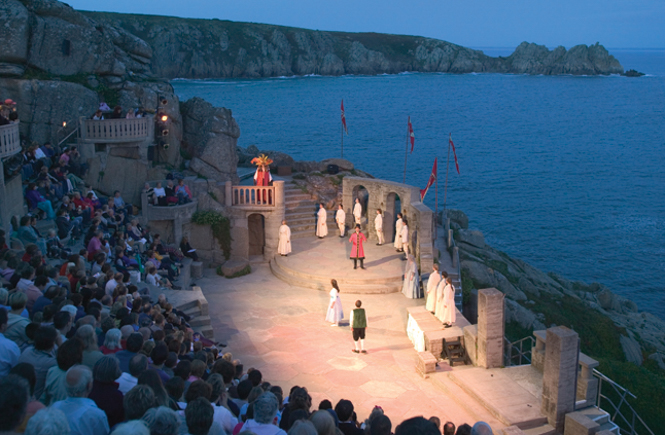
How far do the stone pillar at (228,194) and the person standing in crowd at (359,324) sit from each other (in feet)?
34.4

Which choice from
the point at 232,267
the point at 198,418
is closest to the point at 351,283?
the point at 232,267

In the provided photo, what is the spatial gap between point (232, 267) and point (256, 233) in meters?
2.87

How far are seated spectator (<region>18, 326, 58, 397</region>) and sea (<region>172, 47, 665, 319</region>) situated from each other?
26.0 m

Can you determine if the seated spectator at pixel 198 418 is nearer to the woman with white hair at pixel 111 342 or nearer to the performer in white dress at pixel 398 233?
the woman with white hair at pixel 111 342

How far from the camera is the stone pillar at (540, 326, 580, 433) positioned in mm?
14148

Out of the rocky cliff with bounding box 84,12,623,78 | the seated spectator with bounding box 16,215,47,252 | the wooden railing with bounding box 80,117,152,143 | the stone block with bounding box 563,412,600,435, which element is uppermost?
the rocky cliff with bounding box 84,12,623,78

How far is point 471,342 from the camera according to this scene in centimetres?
1786

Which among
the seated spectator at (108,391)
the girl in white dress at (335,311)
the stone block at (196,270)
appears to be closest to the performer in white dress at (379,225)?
the girl in white dress at (335,311)

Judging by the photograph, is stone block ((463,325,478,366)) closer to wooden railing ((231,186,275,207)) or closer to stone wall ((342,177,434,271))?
stone wall ((342,177,434,271))

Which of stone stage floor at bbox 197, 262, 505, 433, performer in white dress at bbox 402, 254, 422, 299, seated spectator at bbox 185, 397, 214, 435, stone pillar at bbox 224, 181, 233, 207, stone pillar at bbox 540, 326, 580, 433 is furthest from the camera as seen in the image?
stone pillar at bbox 224, 181, 233, 207

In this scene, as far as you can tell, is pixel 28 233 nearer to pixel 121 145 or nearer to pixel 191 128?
pixel 121 145

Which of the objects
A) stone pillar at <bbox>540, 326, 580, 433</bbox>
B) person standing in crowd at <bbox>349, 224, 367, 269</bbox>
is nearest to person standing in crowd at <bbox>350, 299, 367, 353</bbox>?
stone pillar at <bbox>540, 326, 580, 433</bbox>

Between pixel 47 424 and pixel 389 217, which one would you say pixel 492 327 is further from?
pixel 47 424

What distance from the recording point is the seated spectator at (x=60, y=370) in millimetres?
7305
